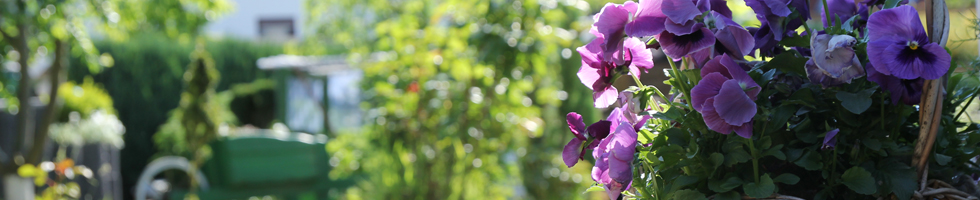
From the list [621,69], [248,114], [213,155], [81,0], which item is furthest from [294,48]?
[621,69]

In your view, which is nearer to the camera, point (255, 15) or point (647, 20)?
point (647, 20)

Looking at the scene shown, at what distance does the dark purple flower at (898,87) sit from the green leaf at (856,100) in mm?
19

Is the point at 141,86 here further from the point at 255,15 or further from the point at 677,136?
the point at 677,136

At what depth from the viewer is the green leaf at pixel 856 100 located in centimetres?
43

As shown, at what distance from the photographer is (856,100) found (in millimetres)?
434

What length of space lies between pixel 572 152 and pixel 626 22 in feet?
0.40

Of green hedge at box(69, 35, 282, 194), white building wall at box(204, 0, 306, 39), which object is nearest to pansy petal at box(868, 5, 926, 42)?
green hedge at box(69, 35, 282, 194)

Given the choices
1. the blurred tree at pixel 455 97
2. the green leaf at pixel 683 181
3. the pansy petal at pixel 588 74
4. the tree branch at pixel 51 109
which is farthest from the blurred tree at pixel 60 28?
the green leaf at pixel 683 181

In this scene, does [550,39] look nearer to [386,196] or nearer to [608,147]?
[386,196]

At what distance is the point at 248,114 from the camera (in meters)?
8.60

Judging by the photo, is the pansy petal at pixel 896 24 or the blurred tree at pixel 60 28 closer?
the pansy petal at pixel 896 24

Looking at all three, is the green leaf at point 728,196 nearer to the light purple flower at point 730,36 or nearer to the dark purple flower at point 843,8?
the light purple flower at point 730,36

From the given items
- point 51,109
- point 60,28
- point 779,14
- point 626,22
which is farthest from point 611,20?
point 51,109

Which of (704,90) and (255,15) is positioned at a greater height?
(704,90)
